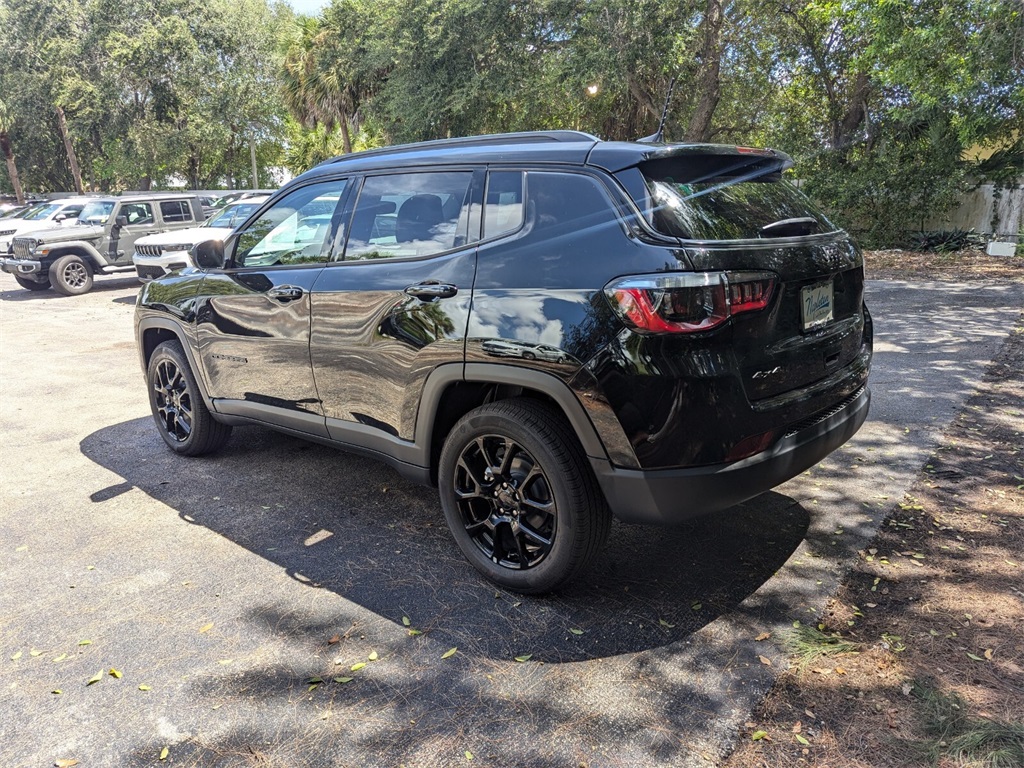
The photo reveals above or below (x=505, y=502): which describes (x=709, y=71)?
above

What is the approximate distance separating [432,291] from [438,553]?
4.24 ft

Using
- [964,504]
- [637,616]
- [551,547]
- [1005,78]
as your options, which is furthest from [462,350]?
[1005,78]

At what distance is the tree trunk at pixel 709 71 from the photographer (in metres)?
16.0

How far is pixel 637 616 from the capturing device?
305cm

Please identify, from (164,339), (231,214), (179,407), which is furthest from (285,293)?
(231,214)

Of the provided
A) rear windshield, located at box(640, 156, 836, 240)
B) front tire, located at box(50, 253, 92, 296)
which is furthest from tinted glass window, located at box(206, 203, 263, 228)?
rear windshield, located at box(640, 156, 836, 240)

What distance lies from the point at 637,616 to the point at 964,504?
2.05m

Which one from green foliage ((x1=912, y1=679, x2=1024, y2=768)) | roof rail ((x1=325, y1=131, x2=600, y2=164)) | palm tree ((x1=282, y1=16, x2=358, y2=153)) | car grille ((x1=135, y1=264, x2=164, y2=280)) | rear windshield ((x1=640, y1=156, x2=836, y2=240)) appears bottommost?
green foliage ((x1=912, y1=679, x2=1024, y2=768))

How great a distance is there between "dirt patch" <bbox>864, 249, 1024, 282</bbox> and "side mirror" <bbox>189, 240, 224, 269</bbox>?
10.5 metres

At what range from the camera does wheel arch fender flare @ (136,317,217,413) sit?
15.3ft

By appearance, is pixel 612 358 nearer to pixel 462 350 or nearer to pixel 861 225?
pixel 462 350

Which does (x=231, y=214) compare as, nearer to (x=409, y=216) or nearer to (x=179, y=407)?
(x=179, y=407)

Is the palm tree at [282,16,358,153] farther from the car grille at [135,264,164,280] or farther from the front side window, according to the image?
the front side window

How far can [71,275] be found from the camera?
14477mm
